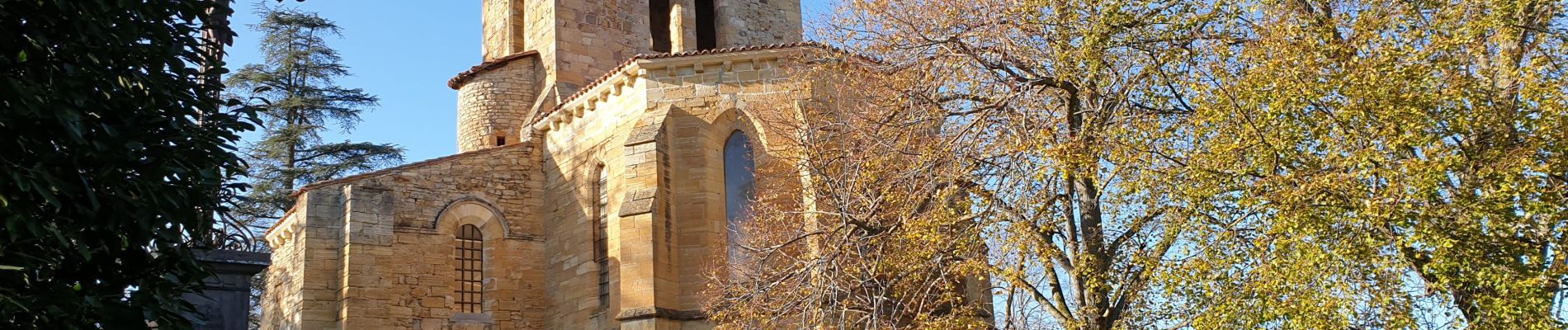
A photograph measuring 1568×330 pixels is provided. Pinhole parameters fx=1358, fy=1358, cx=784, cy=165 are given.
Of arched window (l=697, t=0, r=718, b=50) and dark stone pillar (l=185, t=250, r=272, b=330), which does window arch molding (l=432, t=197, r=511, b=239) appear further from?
dark stone pillar (l=185, t=250, r=272, b=330)

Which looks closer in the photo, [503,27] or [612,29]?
[612,29]

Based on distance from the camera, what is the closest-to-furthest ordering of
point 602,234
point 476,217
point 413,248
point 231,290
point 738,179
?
point 231,290 < point 738,179 < point 602,234 < point 413,248 < point 476,217

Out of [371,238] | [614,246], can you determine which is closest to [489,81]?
[371,238]

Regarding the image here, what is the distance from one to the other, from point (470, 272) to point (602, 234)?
8.18 feet

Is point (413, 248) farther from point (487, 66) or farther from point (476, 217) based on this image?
point (487, 66)

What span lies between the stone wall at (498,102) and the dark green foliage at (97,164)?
15.0 metres

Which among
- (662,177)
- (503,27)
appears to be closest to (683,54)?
(662,177)

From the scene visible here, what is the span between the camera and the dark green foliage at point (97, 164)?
7359 mm

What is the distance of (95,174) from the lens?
7914 millimetres

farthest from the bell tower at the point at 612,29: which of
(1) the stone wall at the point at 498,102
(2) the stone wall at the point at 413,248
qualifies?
(2) the stone wall at the point at 413,248

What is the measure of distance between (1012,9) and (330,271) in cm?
1188

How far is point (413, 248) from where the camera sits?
20406mm

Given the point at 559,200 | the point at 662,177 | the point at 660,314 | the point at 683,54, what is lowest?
the point at 660,314

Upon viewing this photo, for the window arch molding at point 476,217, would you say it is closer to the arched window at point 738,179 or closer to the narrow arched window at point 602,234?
the narrow arched window at point 602,234
